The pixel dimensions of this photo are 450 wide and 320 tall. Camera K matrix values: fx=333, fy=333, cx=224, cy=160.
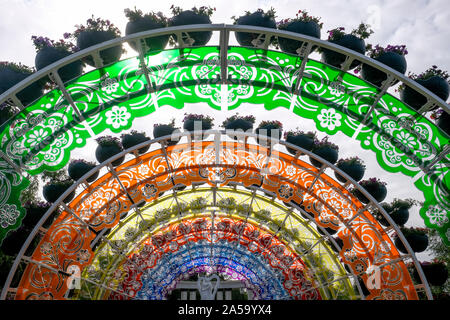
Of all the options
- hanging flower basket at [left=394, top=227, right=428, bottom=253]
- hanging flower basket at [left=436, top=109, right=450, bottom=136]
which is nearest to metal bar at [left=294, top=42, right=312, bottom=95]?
hanging flower basket at [left=436, top=109, right=450, bottom=136]

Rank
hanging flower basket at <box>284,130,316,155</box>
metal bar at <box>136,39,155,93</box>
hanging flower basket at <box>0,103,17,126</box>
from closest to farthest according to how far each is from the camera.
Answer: metal bar at <box>136,39,155,93</box>, hanging flower basket at <box>0,103,17,126</box>, hanging flower basket at <box>284,130,316,155</box>

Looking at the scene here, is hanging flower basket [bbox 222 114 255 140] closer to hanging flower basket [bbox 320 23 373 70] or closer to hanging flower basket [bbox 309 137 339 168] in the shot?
hanging flower basket [bbox 309 137 339 168]

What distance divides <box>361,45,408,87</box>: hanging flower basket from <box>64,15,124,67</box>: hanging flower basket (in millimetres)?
4244

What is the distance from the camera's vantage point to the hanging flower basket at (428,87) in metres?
Result: 5.61

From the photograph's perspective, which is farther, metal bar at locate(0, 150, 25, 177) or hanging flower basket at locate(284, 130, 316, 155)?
hanging flower basket at locate(284, 130, 316, 155)

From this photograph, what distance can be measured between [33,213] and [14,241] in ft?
2.44

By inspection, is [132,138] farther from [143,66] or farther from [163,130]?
[143,66]

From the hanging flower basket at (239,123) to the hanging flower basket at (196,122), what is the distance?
1.48 feet

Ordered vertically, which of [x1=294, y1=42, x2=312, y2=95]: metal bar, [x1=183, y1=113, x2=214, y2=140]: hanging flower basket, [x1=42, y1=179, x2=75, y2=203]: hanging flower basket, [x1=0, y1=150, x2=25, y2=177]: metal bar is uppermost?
[x1=183, y1=113, x2=214, y2=140]: hanging flower basket

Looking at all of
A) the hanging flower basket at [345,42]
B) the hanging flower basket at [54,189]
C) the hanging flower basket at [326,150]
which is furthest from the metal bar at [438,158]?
the hanging flower basket at [54,189]

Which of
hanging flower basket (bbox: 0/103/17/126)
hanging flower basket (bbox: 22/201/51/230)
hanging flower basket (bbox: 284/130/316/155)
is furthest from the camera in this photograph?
hanging flower basket (bbox: 284/130/316/155)

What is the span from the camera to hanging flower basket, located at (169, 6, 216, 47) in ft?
17.9
